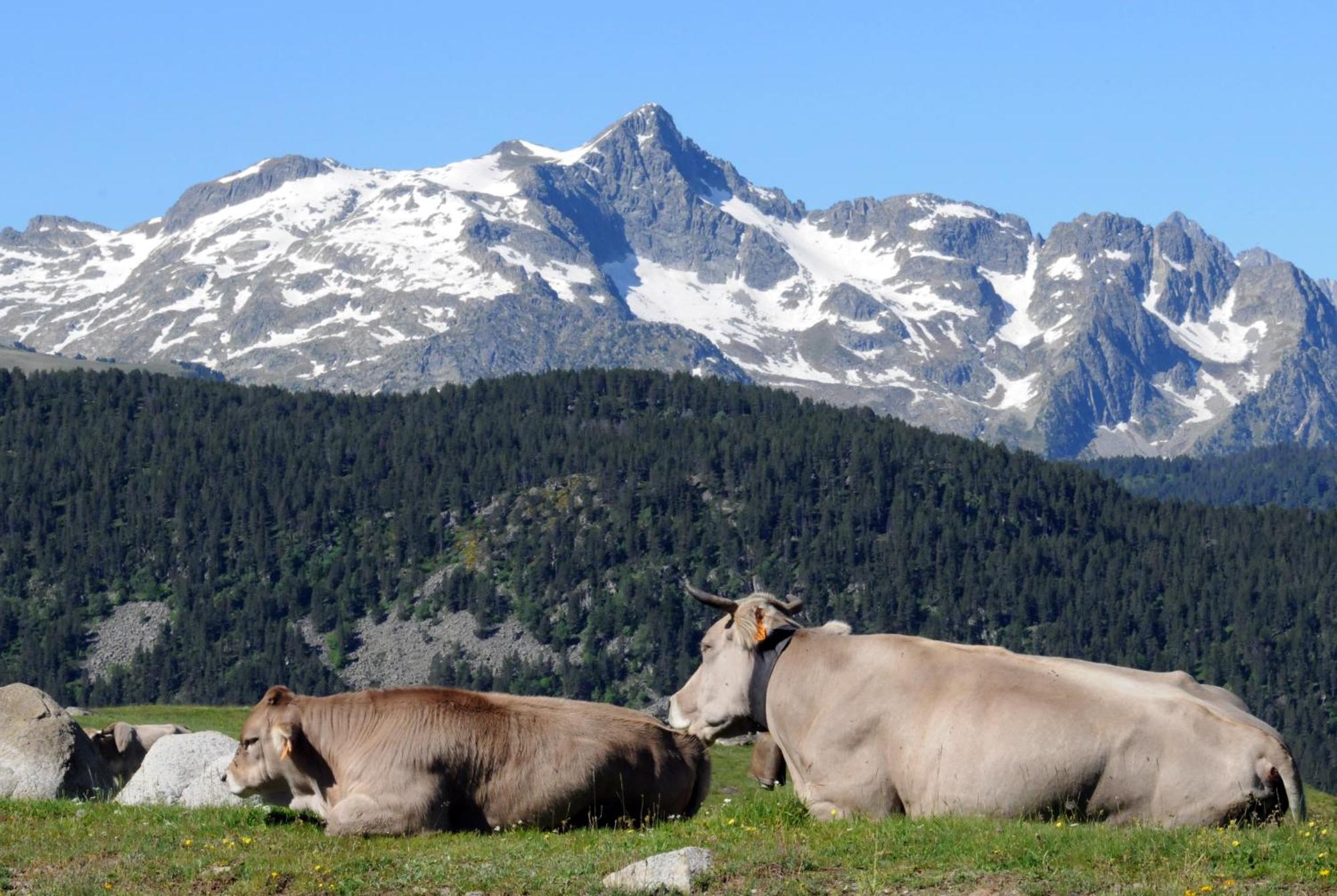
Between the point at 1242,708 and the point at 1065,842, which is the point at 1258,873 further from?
the point at 1242,708

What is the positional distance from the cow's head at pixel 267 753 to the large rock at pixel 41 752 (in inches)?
407

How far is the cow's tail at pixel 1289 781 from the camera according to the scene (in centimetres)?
2077

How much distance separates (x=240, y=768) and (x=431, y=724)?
3.59m

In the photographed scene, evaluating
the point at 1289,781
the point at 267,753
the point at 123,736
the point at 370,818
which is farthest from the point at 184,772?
the point at 1289,781

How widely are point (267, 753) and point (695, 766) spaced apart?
21.2 ft

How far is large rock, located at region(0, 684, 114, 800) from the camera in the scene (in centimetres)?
3459

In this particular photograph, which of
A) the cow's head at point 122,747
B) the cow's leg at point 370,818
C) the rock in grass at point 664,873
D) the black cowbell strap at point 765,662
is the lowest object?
the cow's head at point 122,747

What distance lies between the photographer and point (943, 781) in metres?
22.2

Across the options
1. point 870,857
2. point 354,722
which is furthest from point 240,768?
point 870,857

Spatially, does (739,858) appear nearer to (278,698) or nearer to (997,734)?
(997,734)

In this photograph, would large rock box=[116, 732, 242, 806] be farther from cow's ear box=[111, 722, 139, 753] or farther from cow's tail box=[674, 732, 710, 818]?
cow's ear box=[111, 722, 139, 753]

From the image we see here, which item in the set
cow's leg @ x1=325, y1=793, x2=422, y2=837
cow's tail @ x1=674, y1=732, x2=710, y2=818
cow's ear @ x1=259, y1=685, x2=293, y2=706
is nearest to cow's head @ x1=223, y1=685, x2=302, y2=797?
cow's ear @ x1=259, y1=685, x2=293, y2=706

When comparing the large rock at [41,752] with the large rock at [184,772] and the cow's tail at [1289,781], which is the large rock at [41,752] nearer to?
the large rock at [184,772]

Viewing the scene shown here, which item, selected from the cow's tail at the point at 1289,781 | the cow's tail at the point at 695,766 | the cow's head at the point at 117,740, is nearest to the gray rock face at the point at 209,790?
the cow's tail at the point at 695,766
